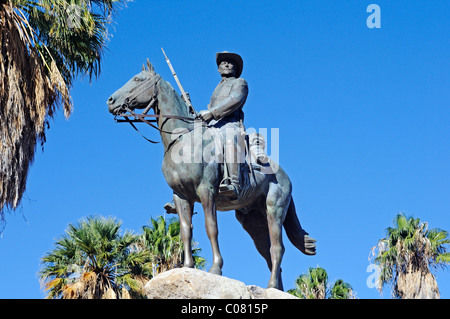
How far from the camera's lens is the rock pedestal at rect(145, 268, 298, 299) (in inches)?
525

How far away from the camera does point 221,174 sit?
1462 centimetres

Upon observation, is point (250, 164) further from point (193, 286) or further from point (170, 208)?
point (193, 286)

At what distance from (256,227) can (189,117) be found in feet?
8.21

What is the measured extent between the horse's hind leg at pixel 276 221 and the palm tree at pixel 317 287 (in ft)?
47.8

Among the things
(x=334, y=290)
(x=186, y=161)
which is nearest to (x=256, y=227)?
(x=186, y=161)

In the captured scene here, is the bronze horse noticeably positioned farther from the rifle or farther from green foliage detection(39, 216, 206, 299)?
green foliage detection(39, 216, 206, 299)

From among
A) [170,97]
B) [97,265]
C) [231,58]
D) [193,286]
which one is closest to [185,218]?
[193,286]

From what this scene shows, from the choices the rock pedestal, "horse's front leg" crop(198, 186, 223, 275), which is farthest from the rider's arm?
the rock pedestal

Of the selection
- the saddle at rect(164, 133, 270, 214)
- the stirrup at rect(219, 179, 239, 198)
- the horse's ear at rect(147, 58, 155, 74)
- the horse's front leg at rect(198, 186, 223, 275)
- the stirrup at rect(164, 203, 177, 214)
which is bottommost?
the horse's front leg at rect(198, 186, 223, 275)

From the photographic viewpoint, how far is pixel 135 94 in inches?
573
